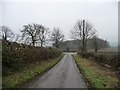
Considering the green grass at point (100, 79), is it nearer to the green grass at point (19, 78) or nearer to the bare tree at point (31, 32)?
the green grass at point (19, 78)

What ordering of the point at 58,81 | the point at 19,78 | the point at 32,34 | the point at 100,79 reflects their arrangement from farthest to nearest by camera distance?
the point at 32,34
the point at 100,79
the point at 19,78
the point at 58,81

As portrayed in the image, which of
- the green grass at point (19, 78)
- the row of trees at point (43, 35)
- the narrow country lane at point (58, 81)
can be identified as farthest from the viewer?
the row of trees at point (43, 35)

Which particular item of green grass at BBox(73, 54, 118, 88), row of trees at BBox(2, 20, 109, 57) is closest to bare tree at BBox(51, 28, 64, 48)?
row of trees at BBox(2, 20, 109, 57)

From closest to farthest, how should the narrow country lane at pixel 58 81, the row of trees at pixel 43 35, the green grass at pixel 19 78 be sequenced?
the green grass at pixel 19 78 < the narrow country lane at pixel 58 81 < the row of trees at pixel 43 35

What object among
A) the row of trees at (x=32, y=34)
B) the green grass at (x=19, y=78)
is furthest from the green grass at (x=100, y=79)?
the row of trees at (x=32, y=34)

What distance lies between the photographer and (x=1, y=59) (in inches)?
628

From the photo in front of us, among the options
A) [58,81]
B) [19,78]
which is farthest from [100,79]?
[19,78]

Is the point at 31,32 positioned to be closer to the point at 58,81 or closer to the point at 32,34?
the point at 32,34

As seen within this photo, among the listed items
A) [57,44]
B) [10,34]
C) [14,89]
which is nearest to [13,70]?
[14,89]

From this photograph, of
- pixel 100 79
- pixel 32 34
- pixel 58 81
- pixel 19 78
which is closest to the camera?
pixel 58 81

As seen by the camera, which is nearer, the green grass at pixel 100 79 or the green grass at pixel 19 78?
the green grass at pixel 19 78

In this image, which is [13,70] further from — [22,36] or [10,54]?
[22,36]

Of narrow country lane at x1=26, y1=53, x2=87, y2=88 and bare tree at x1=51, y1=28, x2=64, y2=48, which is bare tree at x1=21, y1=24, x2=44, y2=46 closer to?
bare tree at x1=51, y1=28, x2=64, y2=48

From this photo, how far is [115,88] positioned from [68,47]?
135336 mm
